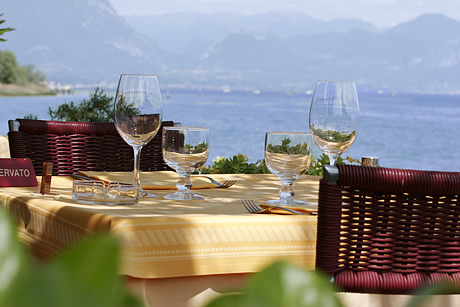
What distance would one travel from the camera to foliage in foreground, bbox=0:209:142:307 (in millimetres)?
152

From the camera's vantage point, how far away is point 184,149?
1806 mm

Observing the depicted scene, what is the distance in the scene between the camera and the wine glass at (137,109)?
71.9 inches

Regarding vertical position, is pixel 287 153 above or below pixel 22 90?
above

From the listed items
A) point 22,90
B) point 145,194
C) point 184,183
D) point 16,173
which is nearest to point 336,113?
point 184,183

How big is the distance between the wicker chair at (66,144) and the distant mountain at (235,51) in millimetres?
60242

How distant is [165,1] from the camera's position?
76.9 meters

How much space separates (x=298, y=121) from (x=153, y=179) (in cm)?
3888

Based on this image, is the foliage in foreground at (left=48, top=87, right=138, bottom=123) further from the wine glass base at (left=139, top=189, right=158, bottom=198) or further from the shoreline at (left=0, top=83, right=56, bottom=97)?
the shoreline at (left=0, top=83, right=56, bottom=97)

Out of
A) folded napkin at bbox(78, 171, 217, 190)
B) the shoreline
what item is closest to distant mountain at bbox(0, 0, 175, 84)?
the shoreline

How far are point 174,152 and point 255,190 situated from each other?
16.9 inches

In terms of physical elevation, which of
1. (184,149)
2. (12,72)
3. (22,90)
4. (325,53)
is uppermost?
(325,53)

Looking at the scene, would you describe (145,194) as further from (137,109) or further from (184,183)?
(137,109)

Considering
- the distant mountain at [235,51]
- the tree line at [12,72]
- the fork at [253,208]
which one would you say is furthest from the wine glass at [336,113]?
the distant mountain at [235,51]

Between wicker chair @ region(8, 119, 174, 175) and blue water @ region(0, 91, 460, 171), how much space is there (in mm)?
21985
